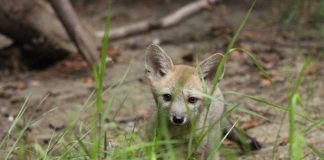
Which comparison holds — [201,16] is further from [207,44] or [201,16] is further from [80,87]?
[80,87]

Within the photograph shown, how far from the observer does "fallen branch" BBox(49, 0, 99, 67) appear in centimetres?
676

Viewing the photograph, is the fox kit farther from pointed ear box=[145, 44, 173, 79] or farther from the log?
the log

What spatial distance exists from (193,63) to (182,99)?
3309mm

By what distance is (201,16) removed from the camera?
32.8 ft

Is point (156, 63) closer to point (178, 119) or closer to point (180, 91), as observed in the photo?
point (180, 91)

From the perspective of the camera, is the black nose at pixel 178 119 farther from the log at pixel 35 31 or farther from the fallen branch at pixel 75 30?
the log at pixel 35 31

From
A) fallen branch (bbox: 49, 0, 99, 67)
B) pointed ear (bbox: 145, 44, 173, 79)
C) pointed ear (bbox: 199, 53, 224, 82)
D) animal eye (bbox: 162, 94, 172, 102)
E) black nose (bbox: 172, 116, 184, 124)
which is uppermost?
fallen branch (bbox: 49, 0, 99, 67)

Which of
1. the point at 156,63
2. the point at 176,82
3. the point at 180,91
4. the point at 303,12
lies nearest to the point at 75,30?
the point at 156,63

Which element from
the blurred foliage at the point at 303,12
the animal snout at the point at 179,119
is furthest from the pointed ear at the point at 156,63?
the blurred foliage at the point at 303,12

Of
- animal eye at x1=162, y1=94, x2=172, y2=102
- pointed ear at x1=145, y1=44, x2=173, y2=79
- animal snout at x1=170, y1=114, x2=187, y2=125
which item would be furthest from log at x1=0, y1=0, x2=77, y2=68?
animal snout at x1=170, y1=114, x2=187, y2=125

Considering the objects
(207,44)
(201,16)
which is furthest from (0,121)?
(201,16)

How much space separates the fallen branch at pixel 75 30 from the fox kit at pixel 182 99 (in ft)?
8.37

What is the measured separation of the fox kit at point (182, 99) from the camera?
13.5 ft

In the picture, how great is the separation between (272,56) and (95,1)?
500 centimetres
